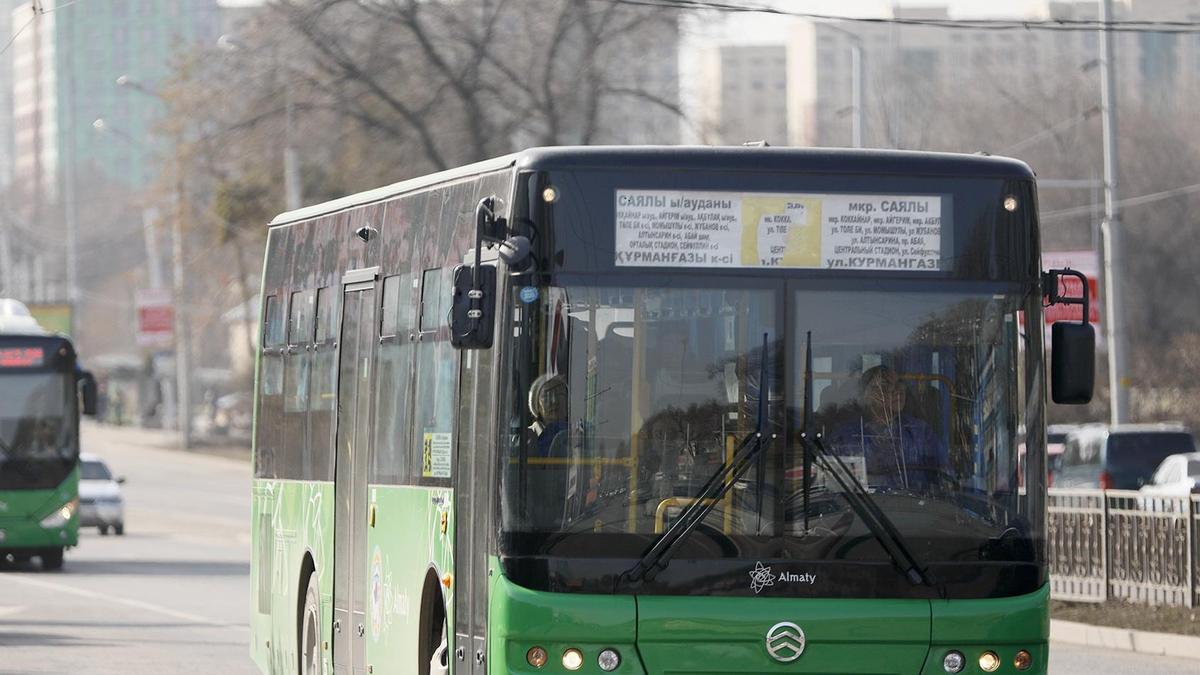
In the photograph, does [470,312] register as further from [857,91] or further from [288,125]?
[288,125]

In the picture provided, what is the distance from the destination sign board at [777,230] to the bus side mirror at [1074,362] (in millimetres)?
592

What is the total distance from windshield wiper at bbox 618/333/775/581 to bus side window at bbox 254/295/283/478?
5.43 m

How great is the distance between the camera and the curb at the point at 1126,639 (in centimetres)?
1746

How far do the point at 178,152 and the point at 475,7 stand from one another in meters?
8.37

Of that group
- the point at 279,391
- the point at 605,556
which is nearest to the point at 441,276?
the point at 605,556

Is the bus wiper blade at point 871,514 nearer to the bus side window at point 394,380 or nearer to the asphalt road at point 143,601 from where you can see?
the bus side window at point 394,380

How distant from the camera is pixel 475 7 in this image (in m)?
43.1

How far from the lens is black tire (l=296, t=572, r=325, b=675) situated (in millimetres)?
12211

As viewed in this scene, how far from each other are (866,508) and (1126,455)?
2573cm

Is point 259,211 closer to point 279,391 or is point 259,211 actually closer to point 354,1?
point 354,1

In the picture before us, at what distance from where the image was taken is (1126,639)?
18.2 metres

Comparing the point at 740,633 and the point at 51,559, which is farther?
the point at 51,559

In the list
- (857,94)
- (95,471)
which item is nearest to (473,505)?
(857,94)

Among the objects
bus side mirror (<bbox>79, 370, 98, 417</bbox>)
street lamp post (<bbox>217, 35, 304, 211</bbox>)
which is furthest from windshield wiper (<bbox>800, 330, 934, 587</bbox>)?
street lamp post (<bbox>217, 35, 304, 211</bbox>)
